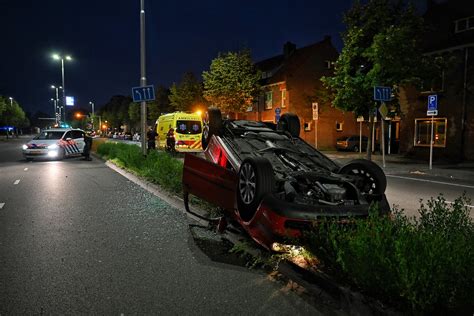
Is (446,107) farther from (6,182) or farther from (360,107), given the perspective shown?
(6,182)

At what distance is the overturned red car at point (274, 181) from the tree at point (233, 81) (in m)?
30.4

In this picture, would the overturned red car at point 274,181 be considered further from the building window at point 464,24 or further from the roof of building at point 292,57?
the roof of building at point 292,57

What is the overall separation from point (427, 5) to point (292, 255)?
1088 inches

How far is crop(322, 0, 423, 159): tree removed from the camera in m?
17.7

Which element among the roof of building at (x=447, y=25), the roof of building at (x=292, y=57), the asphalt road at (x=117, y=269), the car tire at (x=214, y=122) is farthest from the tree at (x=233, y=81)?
the car tire at (x=214, y=122)

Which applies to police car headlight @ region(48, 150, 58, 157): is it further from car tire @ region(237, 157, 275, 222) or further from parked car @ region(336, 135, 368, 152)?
parked car @ region(336, 135, 368, 152)

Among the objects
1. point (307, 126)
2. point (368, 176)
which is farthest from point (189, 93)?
point (368, 176)

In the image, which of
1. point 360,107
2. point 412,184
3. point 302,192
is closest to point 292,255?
point 302,192

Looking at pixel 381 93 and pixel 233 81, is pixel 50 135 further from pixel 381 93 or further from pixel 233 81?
pixel 233 81

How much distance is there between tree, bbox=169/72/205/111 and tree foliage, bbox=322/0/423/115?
31.6 meters

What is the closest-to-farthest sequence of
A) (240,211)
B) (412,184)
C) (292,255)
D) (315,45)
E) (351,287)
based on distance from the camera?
1. (351,287)
2. (292,255)
3. (240,211)
4. (412,184)
5. (315,45)

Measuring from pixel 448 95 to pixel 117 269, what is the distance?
71.2ft

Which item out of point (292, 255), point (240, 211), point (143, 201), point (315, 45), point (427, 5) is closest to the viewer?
point (292, 255)

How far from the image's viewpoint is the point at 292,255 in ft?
15.0
